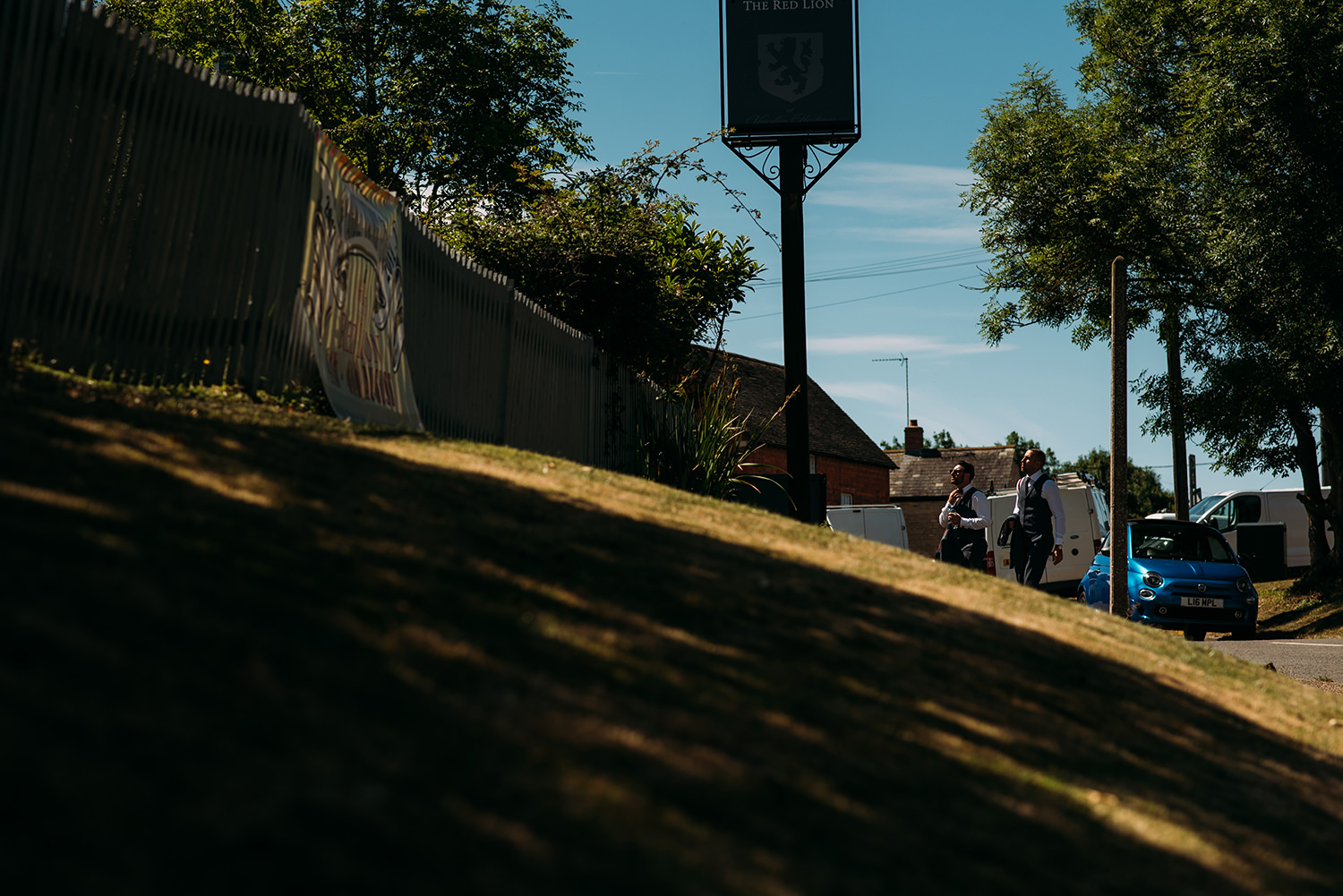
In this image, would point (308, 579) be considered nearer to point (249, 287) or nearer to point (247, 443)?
point (247, 443)

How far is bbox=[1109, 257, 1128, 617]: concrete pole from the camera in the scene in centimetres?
1517

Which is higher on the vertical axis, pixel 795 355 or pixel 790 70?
pixel 790 70

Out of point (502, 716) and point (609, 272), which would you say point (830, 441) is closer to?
point (609, 272)

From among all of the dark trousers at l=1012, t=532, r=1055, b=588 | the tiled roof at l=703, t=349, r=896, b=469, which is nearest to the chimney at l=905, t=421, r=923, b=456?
the tiled roof at l=703, t=349, r=896, b=469

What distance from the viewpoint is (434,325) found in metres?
10.5

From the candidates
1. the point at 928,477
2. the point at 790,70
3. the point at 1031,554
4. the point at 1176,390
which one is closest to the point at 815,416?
the point at 928,477

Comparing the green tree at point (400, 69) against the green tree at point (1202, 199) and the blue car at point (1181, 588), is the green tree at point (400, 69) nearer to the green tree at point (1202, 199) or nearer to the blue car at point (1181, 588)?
the green tree at point (1202, 199)

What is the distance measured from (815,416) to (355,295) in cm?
4668

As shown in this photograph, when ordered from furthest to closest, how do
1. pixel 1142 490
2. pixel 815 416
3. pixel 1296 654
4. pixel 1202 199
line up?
1. pixel 1142 490
2. pixel 815 416
3. pixel 1202 199
4. pixel 1296 654

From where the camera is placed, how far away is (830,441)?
53031mm

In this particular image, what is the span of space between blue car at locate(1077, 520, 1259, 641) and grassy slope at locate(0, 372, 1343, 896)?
10.5 meters

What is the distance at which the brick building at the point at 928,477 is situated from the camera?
60.8 meters

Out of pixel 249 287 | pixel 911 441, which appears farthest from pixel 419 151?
pixel 911 441

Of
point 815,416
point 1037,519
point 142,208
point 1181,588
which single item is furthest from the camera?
point 815,416
